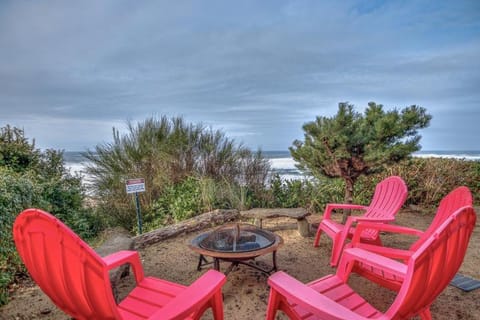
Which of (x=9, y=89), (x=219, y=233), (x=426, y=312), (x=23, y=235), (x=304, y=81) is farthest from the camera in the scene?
(x=304, y=81)

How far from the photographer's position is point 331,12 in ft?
18.4

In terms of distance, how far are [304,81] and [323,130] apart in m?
5.51

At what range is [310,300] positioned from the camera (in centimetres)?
130

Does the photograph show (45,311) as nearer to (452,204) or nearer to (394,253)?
(394,253)

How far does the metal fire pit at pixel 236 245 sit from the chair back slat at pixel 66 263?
112 cm

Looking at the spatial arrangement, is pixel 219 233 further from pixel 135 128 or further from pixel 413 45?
pixel 413 45

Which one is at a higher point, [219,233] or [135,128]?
[135,128]

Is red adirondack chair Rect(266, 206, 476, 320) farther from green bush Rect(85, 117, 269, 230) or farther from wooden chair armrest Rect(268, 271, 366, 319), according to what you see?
green bush Rect(85, 117, 269, 230)

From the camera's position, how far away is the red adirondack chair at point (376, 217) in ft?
9.44

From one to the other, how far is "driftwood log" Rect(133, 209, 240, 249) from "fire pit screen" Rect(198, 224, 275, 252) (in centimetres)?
147

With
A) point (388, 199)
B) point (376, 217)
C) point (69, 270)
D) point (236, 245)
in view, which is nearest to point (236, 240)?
point (236, 245)

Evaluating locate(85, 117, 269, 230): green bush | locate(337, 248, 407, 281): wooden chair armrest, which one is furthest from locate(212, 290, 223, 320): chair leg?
locate(85, 117, 269, 230): green bush

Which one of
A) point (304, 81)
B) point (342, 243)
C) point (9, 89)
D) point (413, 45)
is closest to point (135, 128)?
point (9, 89)

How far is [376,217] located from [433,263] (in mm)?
2066
